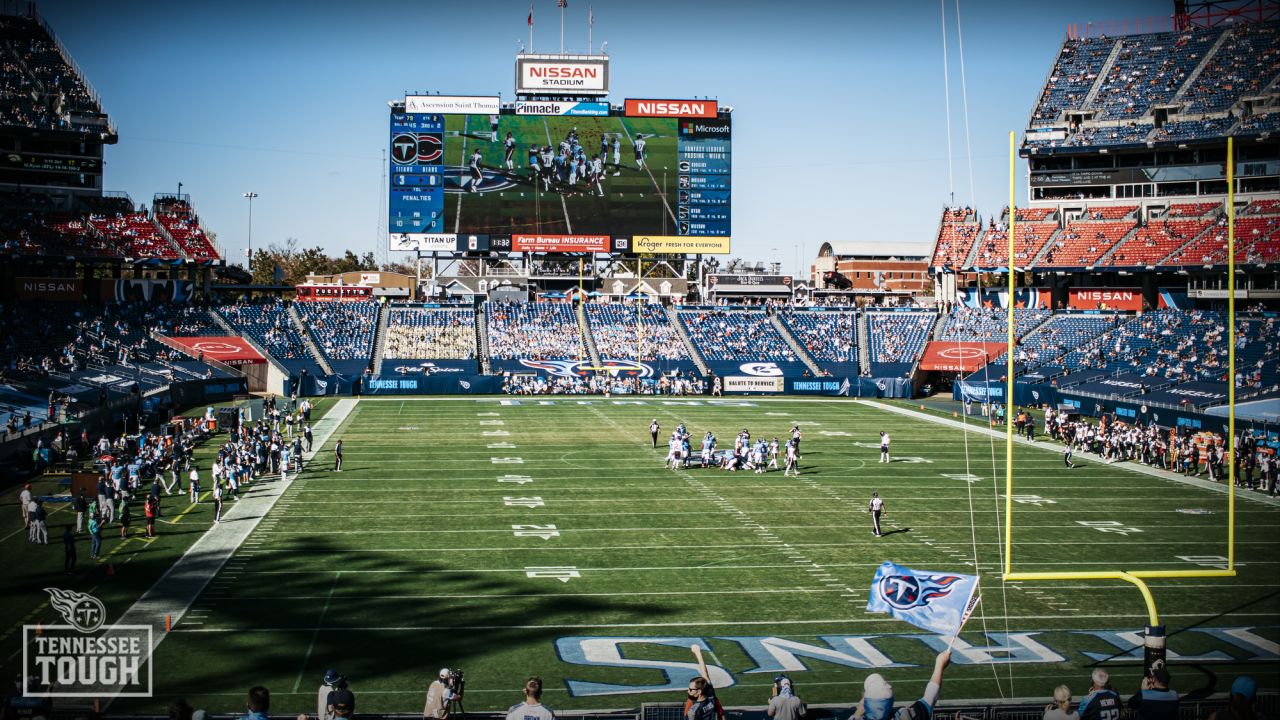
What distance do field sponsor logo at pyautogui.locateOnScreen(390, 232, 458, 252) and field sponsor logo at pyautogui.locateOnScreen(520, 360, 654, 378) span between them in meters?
8.76

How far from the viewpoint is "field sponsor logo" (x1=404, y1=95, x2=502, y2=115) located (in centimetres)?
5659

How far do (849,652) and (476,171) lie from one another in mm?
46806

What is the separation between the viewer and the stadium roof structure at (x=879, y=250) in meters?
122

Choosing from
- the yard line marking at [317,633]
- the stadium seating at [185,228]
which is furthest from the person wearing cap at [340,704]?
the stadium seating at [185,228]

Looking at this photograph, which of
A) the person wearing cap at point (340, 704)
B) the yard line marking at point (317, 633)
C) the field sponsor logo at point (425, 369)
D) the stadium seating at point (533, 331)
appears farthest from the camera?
the stadium seating at point (533, 331)

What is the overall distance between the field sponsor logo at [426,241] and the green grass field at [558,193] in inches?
24.9

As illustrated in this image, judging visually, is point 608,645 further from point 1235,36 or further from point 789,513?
point 1235,36

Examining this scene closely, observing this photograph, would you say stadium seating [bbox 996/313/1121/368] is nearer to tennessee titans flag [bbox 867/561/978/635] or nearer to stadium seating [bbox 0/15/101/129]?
tennessee titans flag [bbox 867/561/978/635]

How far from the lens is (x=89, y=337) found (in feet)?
154

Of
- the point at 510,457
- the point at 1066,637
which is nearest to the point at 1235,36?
the point at 510,457

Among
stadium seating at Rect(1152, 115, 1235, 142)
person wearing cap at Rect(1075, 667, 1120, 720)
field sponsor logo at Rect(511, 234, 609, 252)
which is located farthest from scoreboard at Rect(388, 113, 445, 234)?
person wearing cap at Rect(1075, 667, 1120, 720)

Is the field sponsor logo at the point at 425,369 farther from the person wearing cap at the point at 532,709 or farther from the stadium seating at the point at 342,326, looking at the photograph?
the person wearing cap at the point at 532,709

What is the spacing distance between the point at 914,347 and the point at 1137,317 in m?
11.2

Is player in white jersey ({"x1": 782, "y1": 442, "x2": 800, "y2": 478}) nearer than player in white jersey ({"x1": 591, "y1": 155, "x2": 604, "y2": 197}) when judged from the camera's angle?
Yes
